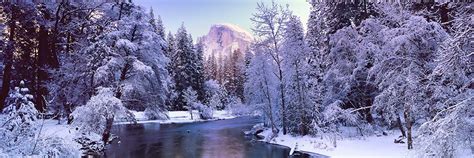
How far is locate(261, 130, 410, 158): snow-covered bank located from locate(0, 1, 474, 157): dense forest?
805mm

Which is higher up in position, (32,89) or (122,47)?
(122,47)

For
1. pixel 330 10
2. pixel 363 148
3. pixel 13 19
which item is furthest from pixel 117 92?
pixel 330 10

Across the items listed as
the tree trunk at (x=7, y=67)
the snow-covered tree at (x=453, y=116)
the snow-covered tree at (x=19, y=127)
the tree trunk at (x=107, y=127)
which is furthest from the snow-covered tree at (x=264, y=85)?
the snow-covered tree at (x=19, y=127)

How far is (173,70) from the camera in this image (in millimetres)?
62469

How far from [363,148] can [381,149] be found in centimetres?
109

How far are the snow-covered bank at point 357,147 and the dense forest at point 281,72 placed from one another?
2.64 feet

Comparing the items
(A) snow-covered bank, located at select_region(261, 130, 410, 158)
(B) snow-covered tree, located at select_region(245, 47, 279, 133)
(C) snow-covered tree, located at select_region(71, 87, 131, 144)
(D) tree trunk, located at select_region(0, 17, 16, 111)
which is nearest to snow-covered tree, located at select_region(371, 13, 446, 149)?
(A) snow-covered bank, located at select_region(261, 130, 410, 158)

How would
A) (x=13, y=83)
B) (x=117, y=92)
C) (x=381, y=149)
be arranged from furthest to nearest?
1. (x=117, y=92)
2. (x=13, y=83)
3. (x=381, y=149)

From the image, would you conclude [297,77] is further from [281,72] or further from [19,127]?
[19,127]

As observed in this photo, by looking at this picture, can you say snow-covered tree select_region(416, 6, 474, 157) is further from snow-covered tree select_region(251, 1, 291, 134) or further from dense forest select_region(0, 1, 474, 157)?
snow-covered tree select_region(251, 1, 291, 134)

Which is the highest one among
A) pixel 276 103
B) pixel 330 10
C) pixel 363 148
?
pixel 330 10

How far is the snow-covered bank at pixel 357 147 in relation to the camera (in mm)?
17609

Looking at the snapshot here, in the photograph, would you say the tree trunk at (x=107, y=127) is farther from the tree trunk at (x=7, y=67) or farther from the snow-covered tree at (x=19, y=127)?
the snow-covered tree at (x=19, y=127)

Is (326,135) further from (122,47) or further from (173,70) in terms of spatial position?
(173,70)
